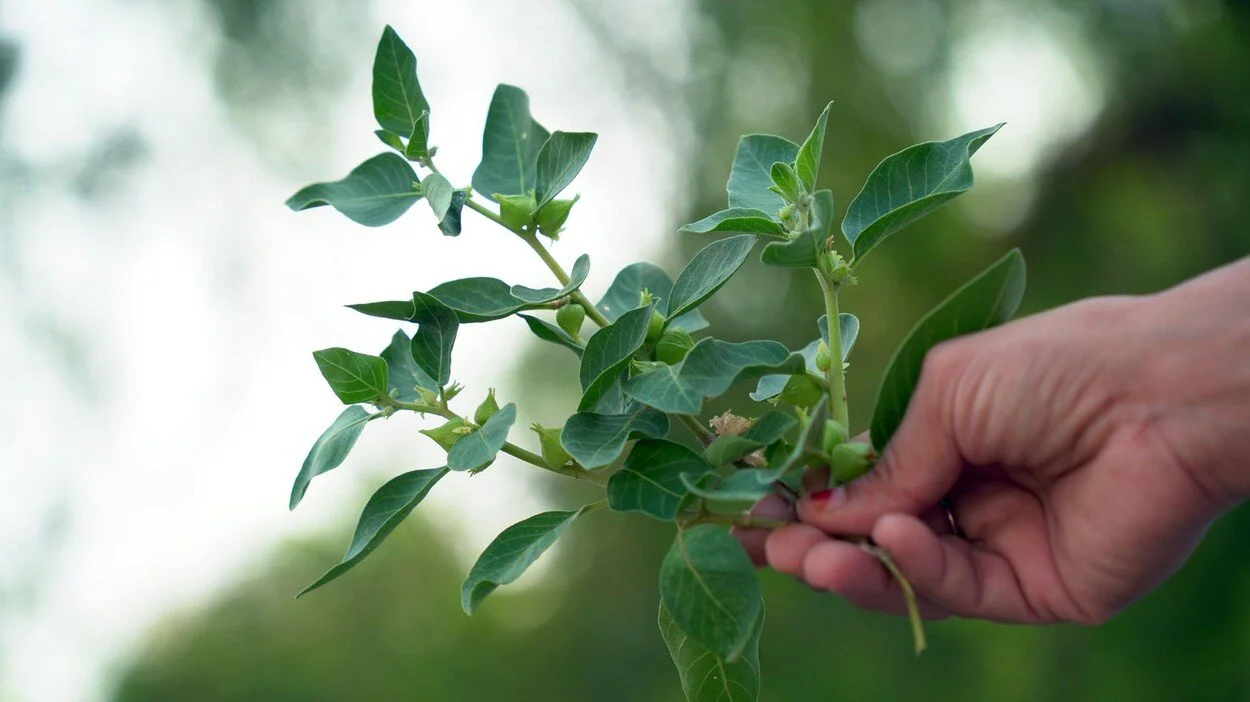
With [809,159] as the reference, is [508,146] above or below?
above

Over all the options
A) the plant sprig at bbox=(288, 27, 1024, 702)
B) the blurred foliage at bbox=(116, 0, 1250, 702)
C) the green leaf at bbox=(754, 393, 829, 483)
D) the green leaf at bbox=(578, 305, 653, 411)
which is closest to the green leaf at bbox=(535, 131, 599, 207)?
the plant sprig at bbox=(288, 27, 1024, 702)

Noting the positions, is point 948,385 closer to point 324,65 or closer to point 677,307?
point 677,307

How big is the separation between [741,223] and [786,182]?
0.13ft

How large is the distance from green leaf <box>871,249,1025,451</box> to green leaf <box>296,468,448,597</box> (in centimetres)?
26

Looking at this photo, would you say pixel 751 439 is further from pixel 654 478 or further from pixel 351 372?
pixel 351 372

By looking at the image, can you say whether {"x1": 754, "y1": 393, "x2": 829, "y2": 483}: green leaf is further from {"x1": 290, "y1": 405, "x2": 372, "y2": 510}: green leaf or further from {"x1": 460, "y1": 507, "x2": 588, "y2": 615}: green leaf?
{"x1": 290, "y1": 405, "x2": 372, "y2": 510}: green leaf

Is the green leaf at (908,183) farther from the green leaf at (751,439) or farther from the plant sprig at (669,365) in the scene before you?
the green leaf at (751,439)

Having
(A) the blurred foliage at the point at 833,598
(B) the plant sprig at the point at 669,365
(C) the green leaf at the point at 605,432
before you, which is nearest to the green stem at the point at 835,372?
(B) the plant sprig at the point at 669,365

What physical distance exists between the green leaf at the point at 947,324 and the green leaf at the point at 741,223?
12cm

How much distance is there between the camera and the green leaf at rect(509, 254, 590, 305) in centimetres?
61

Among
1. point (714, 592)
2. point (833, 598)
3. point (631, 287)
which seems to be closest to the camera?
point (714, 592)

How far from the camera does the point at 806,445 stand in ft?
1.84

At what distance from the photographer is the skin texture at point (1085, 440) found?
1.77ft

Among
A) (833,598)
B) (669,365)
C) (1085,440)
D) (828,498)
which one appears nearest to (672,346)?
(669,365)
